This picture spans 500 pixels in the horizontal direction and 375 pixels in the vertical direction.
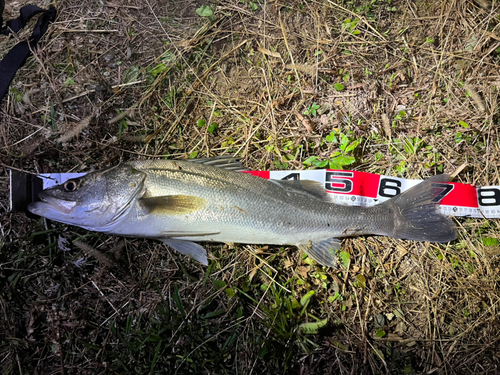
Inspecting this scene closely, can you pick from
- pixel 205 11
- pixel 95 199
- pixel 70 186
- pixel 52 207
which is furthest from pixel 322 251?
pixel 205 11

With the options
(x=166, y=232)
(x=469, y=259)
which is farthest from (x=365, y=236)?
(x=166, y=232)

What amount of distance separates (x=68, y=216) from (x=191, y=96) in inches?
70.1

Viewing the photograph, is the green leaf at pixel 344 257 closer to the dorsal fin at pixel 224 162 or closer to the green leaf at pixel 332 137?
the green leaf at pixel 332 137

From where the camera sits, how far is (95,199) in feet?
8.87

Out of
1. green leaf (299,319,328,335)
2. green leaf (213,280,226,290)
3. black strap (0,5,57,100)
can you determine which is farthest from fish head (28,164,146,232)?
green leaf (299,319,328,335)

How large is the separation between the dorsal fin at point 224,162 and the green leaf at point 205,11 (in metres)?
1.83

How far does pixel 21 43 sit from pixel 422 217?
15.8 feet

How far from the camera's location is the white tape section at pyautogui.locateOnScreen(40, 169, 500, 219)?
9.93ft

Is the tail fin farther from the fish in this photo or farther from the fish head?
the fish head

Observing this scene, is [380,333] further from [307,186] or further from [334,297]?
[307,186]

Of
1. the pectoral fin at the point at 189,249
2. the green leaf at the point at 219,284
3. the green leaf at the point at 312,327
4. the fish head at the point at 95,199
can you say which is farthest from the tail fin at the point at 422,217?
the fish head at the point at 95,199

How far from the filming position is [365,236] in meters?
3.11

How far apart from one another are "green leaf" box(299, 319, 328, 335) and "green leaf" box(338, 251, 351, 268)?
59cm

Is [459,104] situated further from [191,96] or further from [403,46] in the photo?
[191,96]
